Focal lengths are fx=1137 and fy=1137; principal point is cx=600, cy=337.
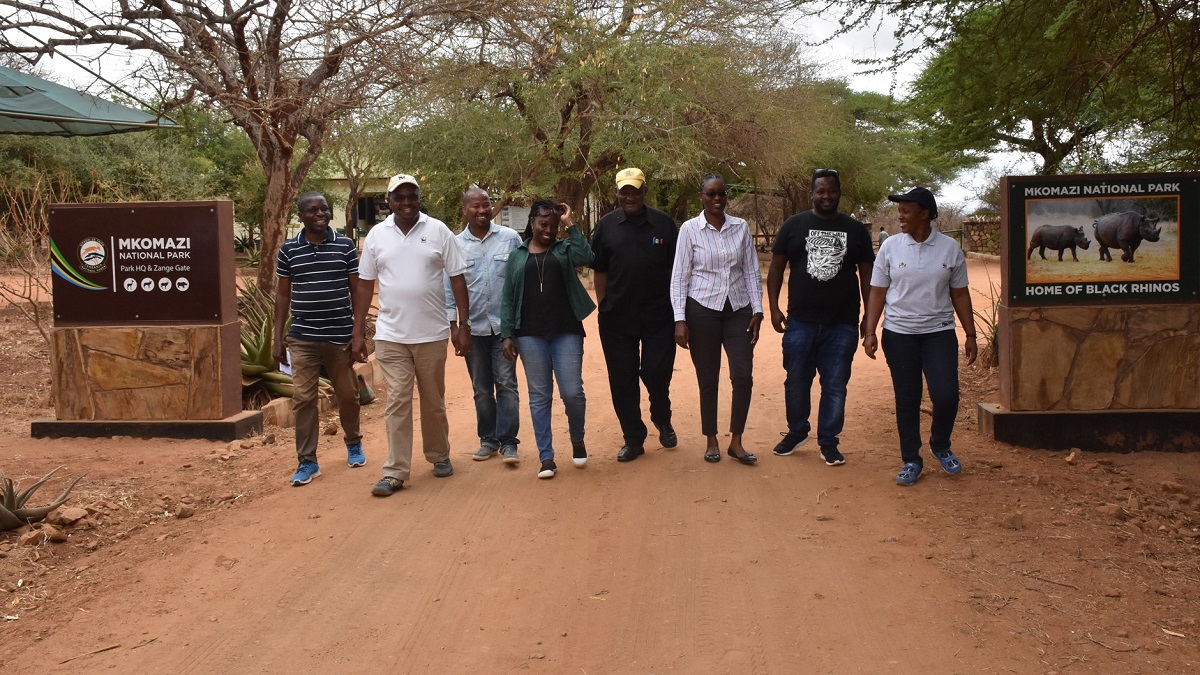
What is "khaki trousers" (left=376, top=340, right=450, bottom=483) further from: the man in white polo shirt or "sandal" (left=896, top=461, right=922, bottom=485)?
"sandal" (left=896, top=461, right=922, bottom=485)

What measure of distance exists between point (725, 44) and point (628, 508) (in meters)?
18.7

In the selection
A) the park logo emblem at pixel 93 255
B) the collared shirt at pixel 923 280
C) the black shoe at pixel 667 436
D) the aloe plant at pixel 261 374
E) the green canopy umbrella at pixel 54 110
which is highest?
the green canopy umbrella at pixel 54 110

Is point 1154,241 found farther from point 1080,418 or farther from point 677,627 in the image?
point 677,627

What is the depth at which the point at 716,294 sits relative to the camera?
23.1ft

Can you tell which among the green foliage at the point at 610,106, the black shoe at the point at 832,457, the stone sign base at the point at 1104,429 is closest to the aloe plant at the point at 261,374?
the black shoe at the point at 832,457

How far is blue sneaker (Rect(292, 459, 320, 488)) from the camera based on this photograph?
705cm

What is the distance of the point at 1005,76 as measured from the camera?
32.3 ft

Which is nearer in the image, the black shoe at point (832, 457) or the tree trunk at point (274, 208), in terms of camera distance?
the black shoe at point (832, 457)

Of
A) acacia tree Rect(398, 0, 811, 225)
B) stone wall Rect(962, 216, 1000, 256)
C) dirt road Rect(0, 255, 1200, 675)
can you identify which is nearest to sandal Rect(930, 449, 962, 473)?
dirt road Rect(0, 255, 1200, 675)

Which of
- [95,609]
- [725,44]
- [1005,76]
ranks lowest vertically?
[95,609]

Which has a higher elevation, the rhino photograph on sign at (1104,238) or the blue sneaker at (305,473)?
the rhino photograph on sign at (1104,238)

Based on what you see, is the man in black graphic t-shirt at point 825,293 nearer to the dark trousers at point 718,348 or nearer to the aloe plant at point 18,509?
the dark trousers at point 718,348

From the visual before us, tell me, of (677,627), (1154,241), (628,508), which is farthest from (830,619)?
(1154,241)

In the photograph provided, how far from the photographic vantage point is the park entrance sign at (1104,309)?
25.0ft
